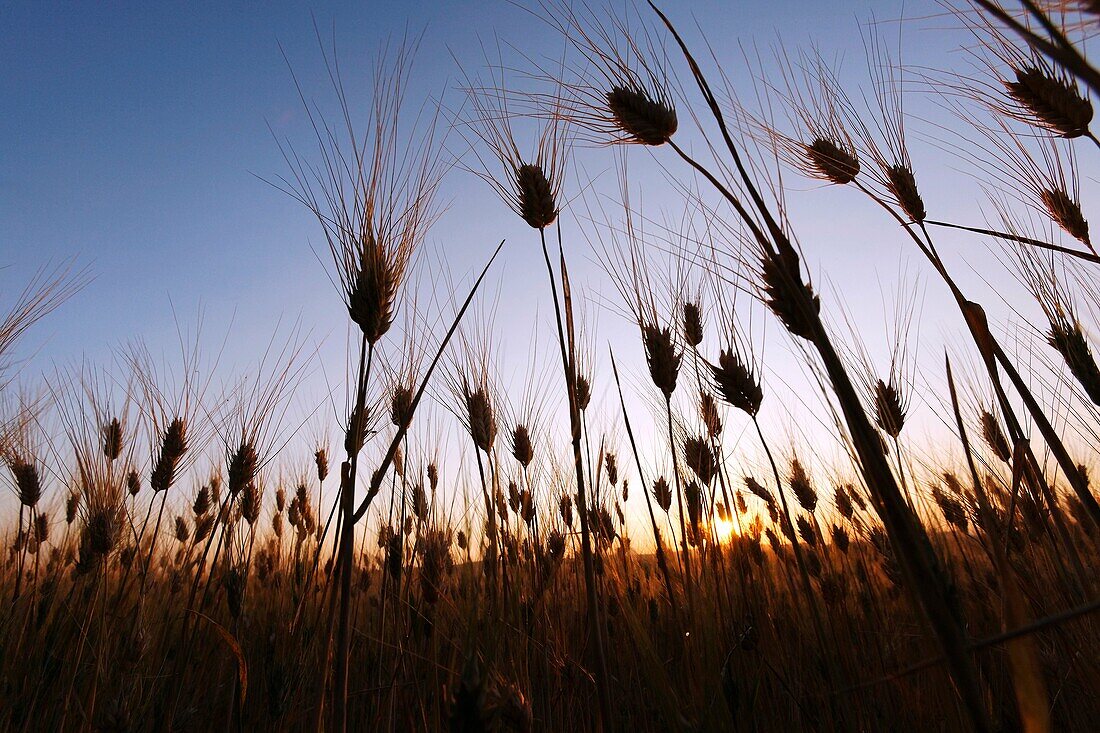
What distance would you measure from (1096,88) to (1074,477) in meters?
1.29

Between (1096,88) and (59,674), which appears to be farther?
(59,674)

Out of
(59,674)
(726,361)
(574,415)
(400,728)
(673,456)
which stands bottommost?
(400,728)

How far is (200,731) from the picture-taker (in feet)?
7.98

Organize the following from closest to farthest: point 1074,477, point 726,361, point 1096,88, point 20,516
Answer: point 1096,88 → point 1074,477 → point 726,361 → point 20,516

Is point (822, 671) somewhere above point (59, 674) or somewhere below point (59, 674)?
below

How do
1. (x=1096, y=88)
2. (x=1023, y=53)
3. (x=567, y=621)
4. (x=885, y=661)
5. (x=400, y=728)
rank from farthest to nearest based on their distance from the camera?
(x=567, y=621) → (x=400, y=728) → (x=885, y=661) → (x=1023, y=53) → (x=1096, y=88)

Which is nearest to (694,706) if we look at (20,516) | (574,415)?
(574,415)

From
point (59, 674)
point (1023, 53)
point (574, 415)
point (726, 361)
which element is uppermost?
point (1023, 53)

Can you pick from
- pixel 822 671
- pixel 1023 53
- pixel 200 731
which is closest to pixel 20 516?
pixel 200 731

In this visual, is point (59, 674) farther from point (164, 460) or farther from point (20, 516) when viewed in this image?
point (20, 516)

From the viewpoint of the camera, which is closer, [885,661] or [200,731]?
[885,661]

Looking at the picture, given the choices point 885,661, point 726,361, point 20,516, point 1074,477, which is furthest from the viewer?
point 20,516

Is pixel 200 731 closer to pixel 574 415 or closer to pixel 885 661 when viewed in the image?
pixel 574 415

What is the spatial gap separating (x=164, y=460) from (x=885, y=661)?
3.91 metres
